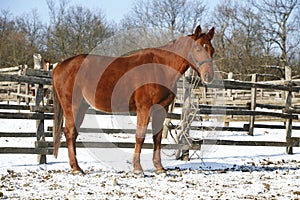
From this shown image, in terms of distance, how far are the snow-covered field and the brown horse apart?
0.44 metres

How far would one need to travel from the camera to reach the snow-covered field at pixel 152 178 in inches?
156

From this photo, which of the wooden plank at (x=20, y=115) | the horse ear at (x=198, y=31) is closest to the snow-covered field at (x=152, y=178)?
the wooden plank at (x=20, y=115)

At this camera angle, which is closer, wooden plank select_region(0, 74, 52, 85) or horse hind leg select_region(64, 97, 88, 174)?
horse hind leg select_region(64, 97, 88, 174)

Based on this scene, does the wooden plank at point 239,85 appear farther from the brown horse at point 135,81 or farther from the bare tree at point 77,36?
the bare tree at point 77,36

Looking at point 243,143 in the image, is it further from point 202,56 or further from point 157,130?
point 202,56

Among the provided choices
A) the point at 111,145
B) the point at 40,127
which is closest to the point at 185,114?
the point at 111,145

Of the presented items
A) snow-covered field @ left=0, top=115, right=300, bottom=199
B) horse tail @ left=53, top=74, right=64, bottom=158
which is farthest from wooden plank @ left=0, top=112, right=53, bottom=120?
snow-covered field @ left=0, top=115, right=300, bottom=199

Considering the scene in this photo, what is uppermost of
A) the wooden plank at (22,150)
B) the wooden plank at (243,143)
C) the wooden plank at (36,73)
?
the wooden plank at (36,73)

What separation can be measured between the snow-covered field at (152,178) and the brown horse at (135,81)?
1.43ft

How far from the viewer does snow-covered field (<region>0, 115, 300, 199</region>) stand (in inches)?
156

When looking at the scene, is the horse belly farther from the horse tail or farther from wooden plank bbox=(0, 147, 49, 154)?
wooden plank bbox=(0, 147, 49, 154)

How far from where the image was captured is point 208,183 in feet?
15.1

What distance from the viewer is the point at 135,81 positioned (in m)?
4.98

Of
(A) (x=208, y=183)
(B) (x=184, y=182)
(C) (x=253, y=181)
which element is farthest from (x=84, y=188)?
(C) (x=253, y=181)
